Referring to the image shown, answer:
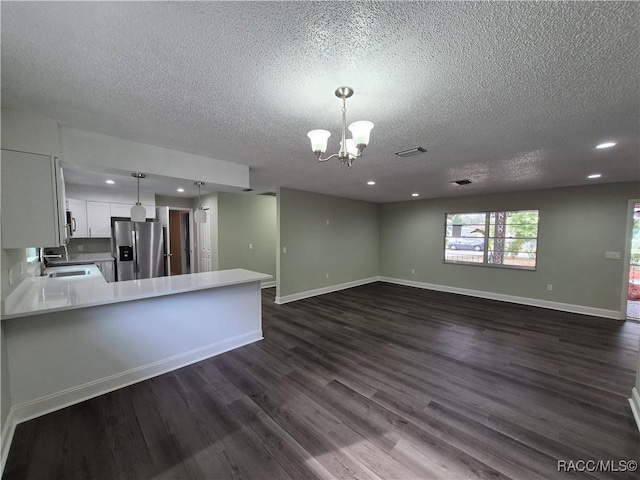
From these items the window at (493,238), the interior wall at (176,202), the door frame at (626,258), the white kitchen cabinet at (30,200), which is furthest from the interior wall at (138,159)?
the door frame at (626,258)

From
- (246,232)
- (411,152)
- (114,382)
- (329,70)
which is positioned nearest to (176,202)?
(246,232)

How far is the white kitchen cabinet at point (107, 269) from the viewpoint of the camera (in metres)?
5.26

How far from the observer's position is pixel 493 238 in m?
5.72

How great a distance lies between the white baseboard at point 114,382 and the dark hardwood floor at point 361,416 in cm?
9

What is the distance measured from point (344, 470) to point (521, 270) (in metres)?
5.52

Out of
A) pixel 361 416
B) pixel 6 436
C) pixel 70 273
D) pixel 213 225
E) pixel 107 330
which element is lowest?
pixel 361 416

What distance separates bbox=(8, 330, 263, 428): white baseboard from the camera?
2.04 m

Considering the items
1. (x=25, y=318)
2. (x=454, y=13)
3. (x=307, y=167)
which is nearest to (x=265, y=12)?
(x=454, y=13)

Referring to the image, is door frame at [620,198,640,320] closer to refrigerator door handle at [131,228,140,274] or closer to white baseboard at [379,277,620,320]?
white baseboard at [379,277,620,320]

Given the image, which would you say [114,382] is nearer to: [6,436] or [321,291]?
[6,436]

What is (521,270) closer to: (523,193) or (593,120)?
(523,193)

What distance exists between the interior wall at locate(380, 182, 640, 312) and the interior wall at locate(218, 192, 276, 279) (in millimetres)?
4082

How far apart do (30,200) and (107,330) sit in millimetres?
1255

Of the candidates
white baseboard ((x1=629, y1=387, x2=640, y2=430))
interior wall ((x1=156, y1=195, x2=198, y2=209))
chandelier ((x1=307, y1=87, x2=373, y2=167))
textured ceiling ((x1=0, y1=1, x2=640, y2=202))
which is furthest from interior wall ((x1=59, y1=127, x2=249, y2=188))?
white baseboard ((x1=629, y1=387, x2=640, y2=430))
